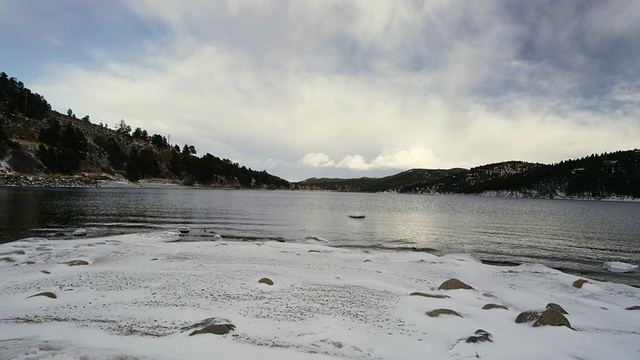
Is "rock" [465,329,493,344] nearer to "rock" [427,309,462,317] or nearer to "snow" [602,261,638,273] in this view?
"rock" [427,309,462,317]

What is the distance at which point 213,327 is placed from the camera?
7.91m

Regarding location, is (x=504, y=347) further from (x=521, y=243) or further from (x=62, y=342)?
(x=521, y=243)

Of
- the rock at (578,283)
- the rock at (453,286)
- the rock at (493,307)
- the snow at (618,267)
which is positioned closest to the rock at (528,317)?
the rock at (493,307)

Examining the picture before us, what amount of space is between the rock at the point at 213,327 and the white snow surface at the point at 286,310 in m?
0.16

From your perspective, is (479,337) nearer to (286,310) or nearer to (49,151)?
(286,310)

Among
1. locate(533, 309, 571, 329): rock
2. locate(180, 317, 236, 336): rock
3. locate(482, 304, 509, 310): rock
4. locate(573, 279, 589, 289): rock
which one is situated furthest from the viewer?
locate(573, 279, 589, 289): rock

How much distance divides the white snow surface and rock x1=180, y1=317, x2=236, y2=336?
16 centimetres

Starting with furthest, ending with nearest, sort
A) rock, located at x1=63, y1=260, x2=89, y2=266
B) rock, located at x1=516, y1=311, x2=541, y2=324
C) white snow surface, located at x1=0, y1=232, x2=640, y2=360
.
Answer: rock, located at x1=63, y1=260, x2=89, y2=266 → rock, located at x1=516, y1=311, x2=541, y2=324 → white snow surface, located at x1=0, y1=232, x2=640, y2=360

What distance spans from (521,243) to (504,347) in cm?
2870

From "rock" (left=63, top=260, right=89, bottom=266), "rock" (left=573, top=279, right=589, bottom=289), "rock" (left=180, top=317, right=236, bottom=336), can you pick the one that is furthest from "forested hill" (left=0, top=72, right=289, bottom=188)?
"rock" (left=573, top=279, right=589, bottom=289)

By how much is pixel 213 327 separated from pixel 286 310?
8.29 feet

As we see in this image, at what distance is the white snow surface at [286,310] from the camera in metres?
7.31

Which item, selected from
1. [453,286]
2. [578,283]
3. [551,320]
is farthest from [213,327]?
[578,283]

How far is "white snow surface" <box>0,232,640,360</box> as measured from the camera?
7312 mm
